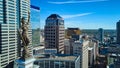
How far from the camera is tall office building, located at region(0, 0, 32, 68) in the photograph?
56906 mm

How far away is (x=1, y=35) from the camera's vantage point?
56.5 meters

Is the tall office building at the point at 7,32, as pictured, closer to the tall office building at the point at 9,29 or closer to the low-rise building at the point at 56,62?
the tall office building at the point at 9,29

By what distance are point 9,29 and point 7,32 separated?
154 cm

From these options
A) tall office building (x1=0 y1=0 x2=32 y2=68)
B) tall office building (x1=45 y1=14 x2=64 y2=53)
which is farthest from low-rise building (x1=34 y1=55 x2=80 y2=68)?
tall office building (x1=45 y1=14 x2=64 y2=53)

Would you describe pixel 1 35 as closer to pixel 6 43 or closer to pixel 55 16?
pixel 6 43

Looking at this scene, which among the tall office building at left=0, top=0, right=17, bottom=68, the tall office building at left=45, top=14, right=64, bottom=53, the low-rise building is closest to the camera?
the low-rise building

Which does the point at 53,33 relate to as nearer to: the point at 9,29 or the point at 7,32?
the point at 9,29

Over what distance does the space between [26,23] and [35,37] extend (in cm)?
9163

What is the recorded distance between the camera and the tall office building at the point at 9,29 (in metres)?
56.9

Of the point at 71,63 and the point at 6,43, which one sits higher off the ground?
the point at 6,43

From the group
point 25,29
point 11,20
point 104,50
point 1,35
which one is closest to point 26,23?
point 25,29

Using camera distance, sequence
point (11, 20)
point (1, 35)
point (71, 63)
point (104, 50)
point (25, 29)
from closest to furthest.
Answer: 1. point (25, 29)
2. point (71, 63)
3. point (1, 35)
4. point (11, 20)
5. point (104, 50)

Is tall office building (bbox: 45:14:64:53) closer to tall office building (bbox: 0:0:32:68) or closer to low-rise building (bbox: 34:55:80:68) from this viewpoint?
tall office building (bbox: 0:0:32:68)

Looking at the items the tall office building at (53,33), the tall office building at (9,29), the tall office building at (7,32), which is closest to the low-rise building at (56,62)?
the tall office building at (7,32)
